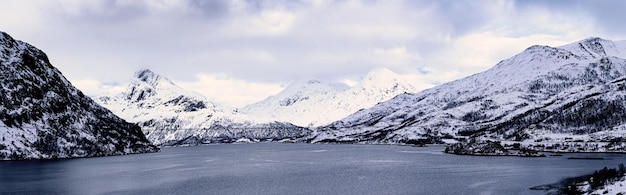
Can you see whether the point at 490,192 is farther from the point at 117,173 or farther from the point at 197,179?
the point at 117,173

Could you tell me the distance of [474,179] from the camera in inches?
5758

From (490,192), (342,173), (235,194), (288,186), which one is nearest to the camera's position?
(490,192)

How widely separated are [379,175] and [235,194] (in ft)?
185

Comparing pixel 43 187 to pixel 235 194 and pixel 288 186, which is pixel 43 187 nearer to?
pixel 235 194

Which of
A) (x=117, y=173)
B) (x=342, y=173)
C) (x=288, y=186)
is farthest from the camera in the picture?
(x=117, y=173)

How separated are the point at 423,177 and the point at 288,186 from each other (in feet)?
145

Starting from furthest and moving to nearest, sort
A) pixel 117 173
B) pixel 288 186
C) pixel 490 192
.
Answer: pixel 117 173, pixel 288 186, pixel 490 192

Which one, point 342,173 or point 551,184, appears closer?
point 551,184

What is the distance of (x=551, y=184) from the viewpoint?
12850 centimetres

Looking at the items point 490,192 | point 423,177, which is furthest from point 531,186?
point 423,177

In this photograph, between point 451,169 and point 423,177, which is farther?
point 451,169

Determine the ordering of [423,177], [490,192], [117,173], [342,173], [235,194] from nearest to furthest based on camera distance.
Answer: [490,192] < [235,194] < [423,177] < [342,173] < [117,173]

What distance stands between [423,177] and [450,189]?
31.2 m

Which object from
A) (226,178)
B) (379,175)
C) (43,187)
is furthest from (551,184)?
(43,187)
